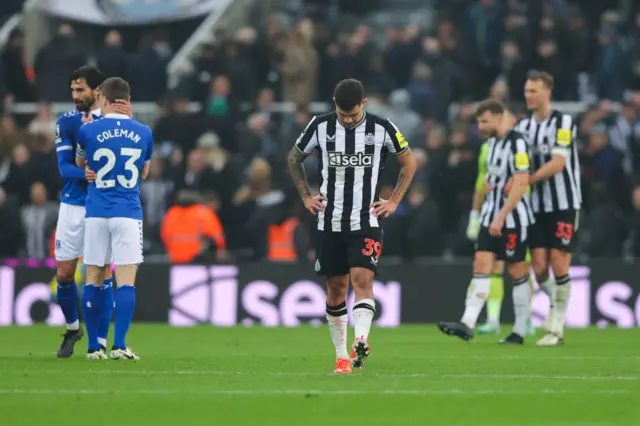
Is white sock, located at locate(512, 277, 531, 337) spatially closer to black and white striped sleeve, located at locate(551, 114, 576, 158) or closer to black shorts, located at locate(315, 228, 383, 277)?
black and white striped sleeve, located at locate(551, 114, 576, 158)

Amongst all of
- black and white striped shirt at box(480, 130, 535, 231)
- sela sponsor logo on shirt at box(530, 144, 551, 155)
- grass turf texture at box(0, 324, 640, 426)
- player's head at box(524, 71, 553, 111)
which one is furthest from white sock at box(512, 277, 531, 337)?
player's head at box(524, 71, 553, 111)

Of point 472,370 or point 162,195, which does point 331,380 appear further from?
point 162,195

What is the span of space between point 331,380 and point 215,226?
9.94 metres

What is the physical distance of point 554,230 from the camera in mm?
14125

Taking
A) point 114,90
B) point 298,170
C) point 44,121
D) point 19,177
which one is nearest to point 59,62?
point 44,121

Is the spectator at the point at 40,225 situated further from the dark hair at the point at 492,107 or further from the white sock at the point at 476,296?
the dark hair at the point at 492,107

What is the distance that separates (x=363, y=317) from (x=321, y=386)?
1.09 meters

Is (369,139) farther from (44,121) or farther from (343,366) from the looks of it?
(44,121)

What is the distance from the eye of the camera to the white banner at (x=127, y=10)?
24.3m

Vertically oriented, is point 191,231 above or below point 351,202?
below

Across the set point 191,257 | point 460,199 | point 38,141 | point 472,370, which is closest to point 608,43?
point 460,199

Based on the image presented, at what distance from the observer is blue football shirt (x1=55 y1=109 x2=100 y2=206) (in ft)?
38.5

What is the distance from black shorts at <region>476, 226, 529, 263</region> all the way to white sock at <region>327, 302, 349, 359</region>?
12.8ft

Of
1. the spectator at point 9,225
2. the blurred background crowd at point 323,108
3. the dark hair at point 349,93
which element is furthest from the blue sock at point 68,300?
the spectator at point 9,225
